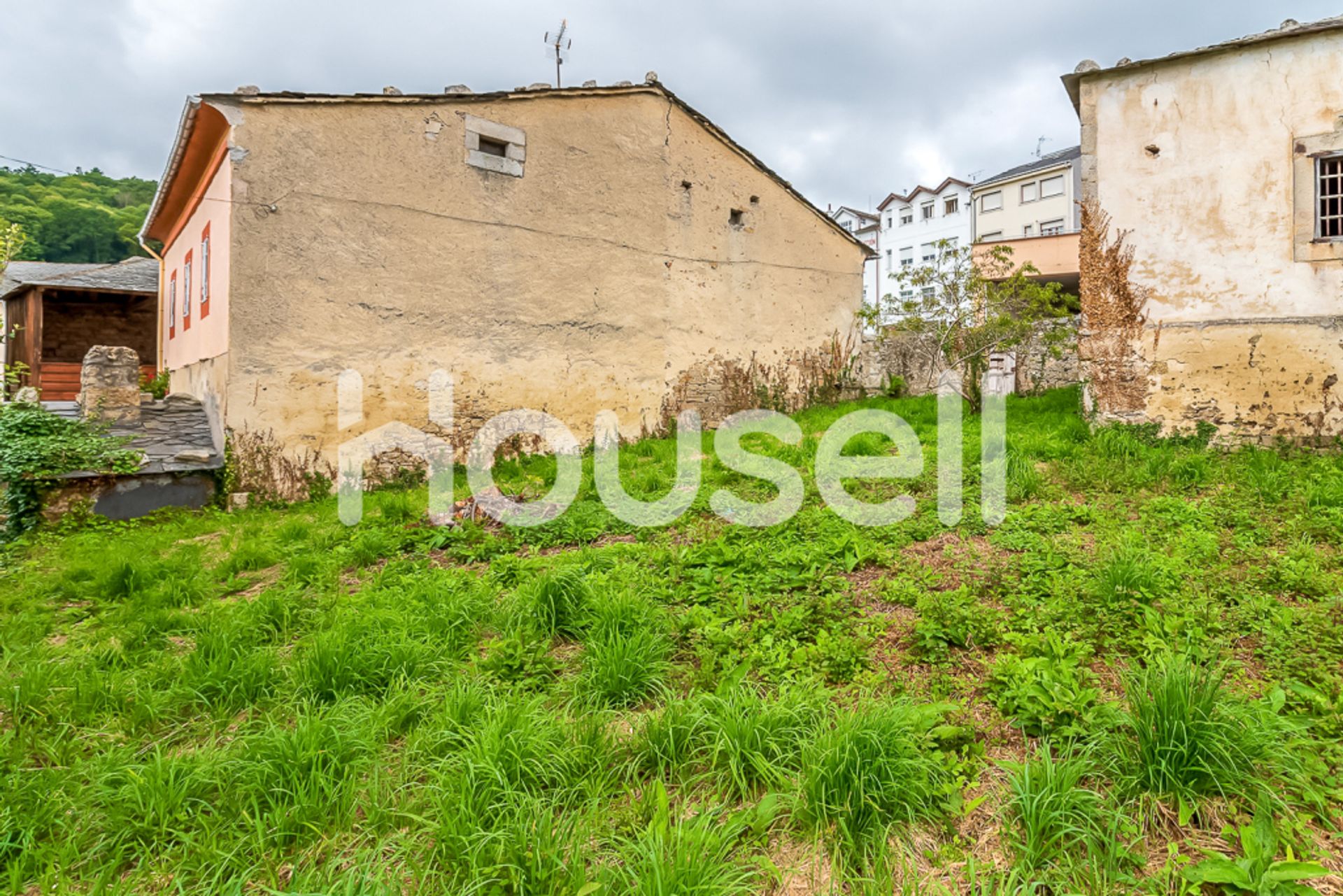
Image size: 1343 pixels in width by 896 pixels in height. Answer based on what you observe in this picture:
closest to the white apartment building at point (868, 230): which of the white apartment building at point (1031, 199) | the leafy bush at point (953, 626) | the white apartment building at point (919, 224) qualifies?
the white apartment building at point (919, 224)

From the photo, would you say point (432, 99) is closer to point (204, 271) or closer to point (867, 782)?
point (204, 271)

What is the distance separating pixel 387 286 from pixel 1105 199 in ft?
31.4

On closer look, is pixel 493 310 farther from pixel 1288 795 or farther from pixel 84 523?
pixel 1288 795

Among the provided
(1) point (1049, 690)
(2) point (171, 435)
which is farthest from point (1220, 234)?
(2) point (171, 435)

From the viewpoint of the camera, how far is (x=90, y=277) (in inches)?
583

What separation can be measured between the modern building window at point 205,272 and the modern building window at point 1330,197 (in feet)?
46.1

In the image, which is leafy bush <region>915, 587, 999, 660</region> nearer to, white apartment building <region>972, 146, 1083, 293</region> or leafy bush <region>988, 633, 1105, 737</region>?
leafy bush <region>988, 633, 1105, 737</region>

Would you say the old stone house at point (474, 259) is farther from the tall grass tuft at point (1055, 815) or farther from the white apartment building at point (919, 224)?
the white apartment building at point (919, 224)

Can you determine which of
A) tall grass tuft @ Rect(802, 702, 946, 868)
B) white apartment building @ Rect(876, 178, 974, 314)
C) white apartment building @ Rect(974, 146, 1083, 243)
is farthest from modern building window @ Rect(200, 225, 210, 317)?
white apartment building @ Rect(876, 178, 974, 314)

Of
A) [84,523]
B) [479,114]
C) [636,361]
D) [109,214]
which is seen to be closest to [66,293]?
[84,523]

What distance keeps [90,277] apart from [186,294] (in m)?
6.57

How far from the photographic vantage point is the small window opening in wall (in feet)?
31.9

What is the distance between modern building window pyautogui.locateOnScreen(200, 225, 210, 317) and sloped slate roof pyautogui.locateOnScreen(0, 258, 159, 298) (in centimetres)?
649

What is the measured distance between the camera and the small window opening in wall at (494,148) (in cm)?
973
